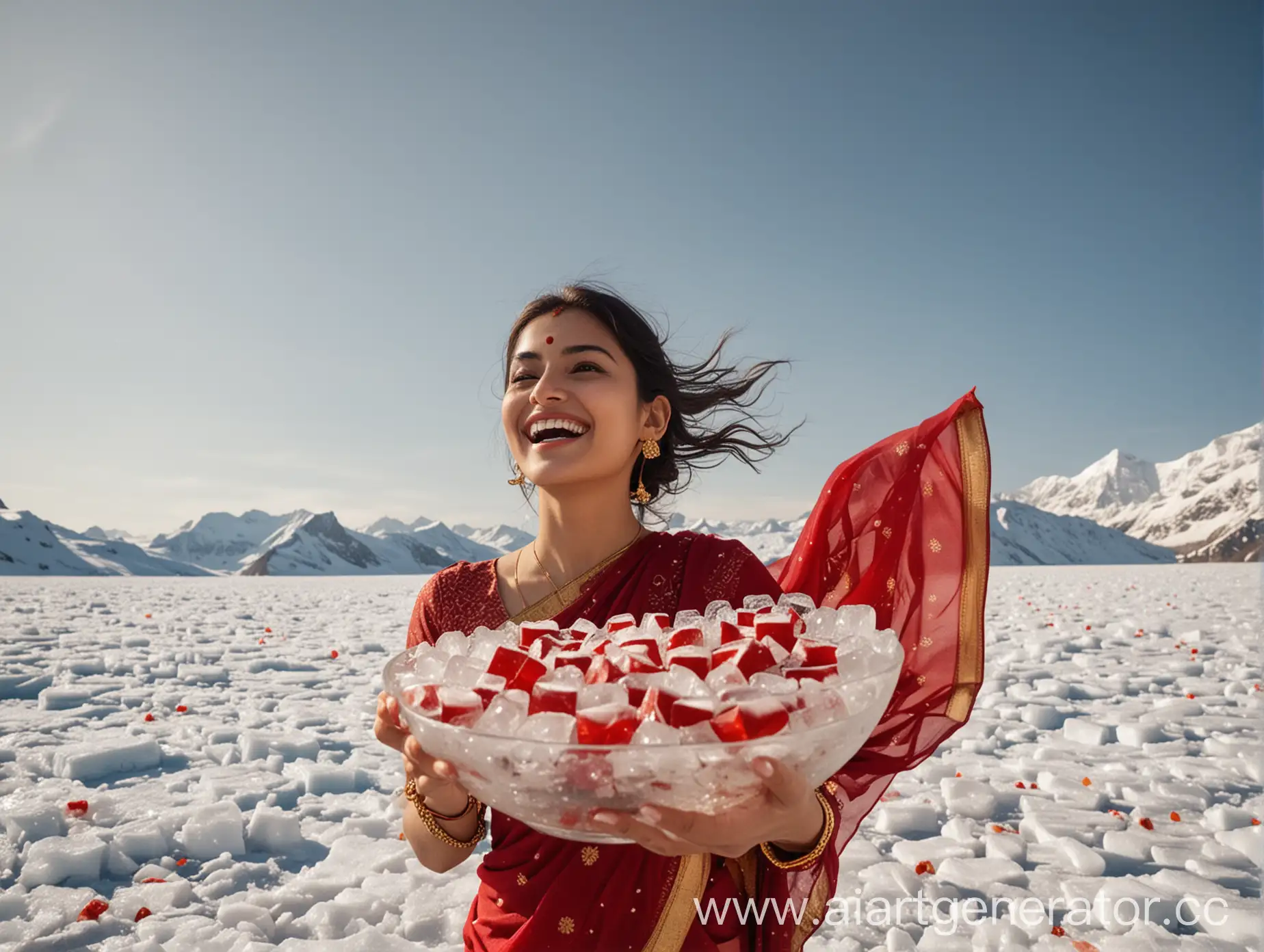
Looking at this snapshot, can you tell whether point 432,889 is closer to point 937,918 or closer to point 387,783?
point 387,783

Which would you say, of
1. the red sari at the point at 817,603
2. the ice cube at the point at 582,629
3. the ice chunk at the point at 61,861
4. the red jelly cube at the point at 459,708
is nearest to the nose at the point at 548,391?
the red sari at the point at 817,603

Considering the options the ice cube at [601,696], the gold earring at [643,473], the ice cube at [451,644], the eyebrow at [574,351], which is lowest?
the ice cube at [451,644]

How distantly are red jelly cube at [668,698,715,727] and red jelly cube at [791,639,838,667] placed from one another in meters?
0.33

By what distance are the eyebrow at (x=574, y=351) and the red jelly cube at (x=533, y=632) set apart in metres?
1.00

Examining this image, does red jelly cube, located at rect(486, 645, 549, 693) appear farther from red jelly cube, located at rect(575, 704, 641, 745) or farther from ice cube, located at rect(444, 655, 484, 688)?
red jelly cube, located at rect(575, 704, 641, 745)

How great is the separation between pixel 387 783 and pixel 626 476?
11.1 ft

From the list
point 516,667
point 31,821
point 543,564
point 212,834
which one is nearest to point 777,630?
point 516,667

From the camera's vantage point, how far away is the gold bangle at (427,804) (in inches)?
76.0

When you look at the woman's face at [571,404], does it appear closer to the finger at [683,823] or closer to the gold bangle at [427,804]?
the gold bangle at [427,804]

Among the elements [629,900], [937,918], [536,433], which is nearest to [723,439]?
[536,433]

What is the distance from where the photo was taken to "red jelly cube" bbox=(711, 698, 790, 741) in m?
1.05

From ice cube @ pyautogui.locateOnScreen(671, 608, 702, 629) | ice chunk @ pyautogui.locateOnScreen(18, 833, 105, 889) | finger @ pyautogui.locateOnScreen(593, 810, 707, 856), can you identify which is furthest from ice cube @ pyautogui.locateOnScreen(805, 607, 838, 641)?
ice chunk @ pyautogui.locateOnScreen(18, 833, 105, 889)

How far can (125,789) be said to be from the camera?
13.8ft

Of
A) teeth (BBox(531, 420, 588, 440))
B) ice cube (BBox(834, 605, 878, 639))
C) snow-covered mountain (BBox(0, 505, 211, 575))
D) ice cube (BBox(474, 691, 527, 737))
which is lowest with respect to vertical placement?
snow-covered mountain (BBox(0, 505, 211, 575))
